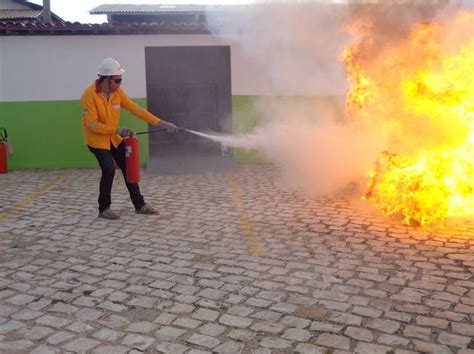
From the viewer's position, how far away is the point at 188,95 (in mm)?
13039

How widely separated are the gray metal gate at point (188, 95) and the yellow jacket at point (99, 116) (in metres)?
5.09

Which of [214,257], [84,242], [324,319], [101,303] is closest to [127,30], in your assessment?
[84,242]

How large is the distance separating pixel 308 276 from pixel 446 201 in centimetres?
229

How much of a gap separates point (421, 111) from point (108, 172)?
4336mm

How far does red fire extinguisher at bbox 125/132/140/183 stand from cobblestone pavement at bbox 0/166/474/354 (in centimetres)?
57

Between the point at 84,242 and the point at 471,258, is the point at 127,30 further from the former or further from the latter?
the point at 471,258

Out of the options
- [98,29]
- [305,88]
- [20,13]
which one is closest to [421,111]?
[305,88]

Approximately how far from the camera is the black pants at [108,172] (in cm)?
685

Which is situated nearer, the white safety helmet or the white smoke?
the white safety helmet

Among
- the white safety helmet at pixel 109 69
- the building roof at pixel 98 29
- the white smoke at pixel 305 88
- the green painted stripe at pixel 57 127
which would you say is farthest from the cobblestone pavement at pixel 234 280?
the building roof at pixel 98 29

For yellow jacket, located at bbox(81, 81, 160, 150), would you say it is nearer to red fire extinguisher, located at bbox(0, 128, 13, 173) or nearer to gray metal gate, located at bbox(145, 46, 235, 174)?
red fire extinguisher, located at bbox(0, 128, 13, 173)

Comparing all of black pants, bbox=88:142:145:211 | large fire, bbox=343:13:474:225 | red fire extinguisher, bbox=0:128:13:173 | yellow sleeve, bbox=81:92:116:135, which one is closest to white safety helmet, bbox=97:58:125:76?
yellow sleeve, bbox=81:92:116:135

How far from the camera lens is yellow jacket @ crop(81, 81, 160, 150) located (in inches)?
258

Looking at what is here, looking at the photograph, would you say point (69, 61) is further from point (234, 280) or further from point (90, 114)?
point (234, 280)
